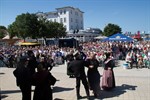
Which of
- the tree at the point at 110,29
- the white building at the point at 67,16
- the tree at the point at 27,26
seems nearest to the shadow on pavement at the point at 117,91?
the tree at the point at 27,26

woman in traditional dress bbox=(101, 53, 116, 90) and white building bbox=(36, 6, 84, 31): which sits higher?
white building bbox=(36, 6, 84, 31)

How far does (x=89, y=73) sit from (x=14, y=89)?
355cm

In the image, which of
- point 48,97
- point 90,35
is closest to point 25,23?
point 90,35

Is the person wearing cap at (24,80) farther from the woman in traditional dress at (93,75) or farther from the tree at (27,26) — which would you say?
the tree at (27,26)

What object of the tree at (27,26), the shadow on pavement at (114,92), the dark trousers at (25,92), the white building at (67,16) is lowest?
the shadow on pavement at (114,92)

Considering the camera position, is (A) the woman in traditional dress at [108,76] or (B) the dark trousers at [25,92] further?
(A) the woman in traditional dress at [108,76]

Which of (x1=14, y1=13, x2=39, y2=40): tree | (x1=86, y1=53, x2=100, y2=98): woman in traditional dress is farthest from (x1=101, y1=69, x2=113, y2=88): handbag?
(x1=14, y1=13, x2=39, y2=40): tree

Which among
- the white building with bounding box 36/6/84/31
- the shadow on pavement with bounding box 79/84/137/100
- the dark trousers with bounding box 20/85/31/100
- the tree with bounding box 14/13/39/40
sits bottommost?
the shadow on pavement with bounding box 79/84/137/100

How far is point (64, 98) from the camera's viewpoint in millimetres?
9234

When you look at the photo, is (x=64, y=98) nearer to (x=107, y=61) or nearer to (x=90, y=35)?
(x=107, y=61)

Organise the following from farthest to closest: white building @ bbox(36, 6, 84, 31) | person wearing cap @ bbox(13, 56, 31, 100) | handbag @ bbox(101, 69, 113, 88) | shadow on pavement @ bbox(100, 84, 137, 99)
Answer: white building @ bbox(36, 6, 84, 31)
handbag @ bbox(101, 69, 113, 88)
shadow on pavement @ bbox(100, 84, 137, 99)
person wearing cap @ bbox(13, 56, 31, 100)

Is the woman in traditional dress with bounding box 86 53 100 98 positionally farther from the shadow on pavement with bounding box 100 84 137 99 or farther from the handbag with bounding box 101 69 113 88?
the handbag with bounding box 101 69 113 88

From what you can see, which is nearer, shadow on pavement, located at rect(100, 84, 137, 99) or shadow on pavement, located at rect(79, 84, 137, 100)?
shadow on pavement, located at rect(79, 84, 137, 100)

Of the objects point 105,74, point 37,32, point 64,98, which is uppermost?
point 37,32
